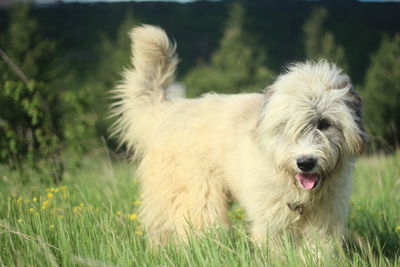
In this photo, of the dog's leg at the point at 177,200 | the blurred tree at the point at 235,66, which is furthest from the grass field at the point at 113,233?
the blurred tree at the point at 235,66

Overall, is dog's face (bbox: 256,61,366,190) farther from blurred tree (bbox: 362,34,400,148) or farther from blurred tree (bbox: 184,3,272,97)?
blurred tree (bbox: 184,3,272,97)

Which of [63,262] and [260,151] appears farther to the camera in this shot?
[260,151]

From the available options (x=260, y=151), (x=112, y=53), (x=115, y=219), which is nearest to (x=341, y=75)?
(x=260, y=151)

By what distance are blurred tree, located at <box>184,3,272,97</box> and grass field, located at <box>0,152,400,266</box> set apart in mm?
16103

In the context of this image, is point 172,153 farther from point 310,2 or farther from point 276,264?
point 310,2

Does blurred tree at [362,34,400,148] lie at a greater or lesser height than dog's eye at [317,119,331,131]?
lesser

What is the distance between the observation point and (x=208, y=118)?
451 cm

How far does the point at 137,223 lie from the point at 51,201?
80 centimetres

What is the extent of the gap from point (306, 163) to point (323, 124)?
1.16 feet

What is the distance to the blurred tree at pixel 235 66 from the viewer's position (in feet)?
72.4

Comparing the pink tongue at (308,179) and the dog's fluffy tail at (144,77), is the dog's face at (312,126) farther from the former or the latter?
the dog's fluffy tail at (144,77)

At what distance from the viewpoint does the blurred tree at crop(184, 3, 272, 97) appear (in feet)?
72.4

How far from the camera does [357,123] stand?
3510 mm

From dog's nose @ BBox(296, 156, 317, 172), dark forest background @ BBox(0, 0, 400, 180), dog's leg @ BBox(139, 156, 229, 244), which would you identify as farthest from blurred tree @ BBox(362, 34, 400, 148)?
dog's nose @ BBox(296, 156, 317, 172)
